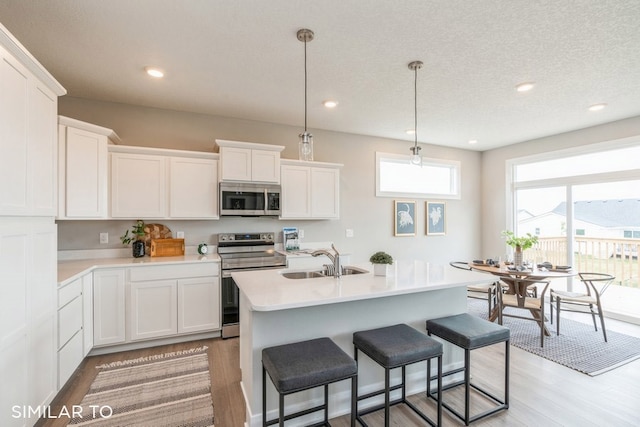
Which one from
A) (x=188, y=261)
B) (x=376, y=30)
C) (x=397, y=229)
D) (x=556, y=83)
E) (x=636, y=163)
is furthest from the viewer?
(x=397, y=229)

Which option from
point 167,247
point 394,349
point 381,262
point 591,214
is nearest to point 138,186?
point 167,247

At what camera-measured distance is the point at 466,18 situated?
2041mm

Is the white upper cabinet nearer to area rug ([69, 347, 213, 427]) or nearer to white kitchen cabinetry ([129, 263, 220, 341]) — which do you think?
white kitchen cabinetry ([129, 263, 220, 341])

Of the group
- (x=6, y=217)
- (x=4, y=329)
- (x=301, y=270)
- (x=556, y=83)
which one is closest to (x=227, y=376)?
(x=301, y=270)

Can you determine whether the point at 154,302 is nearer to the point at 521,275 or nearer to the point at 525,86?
the point at 521,275

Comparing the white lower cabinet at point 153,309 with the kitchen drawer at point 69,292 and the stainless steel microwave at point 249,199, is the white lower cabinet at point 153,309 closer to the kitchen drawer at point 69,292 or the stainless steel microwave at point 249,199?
the kitchen drawer at point 69,292

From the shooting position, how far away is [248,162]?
3705 mm

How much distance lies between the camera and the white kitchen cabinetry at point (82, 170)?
275 centimetres

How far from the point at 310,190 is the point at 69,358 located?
9.86 ft

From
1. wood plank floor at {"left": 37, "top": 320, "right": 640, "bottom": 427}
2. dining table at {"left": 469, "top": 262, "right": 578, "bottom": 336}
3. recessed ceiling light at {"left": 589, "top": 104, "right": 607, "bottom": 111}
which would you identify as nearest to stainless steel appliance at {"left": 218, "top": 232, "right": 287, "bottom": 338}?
wood plank floor at {"left": 37, "top": 320, "right": 640, "bottom": 427}

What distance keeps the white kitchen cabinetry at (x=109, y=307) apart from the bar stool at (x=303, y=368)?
204 centimetres

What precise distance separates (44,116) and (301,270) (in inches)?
83.0

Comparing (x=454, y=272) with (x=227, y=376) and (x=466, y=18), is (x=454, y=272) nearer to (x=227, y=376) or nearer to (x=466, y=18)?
(x=466, y=18)

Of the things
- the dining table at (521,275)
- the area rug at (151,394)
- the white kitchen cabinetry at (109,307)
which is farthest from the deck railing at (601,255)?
the white kitchen cabinetry at (109,307)
